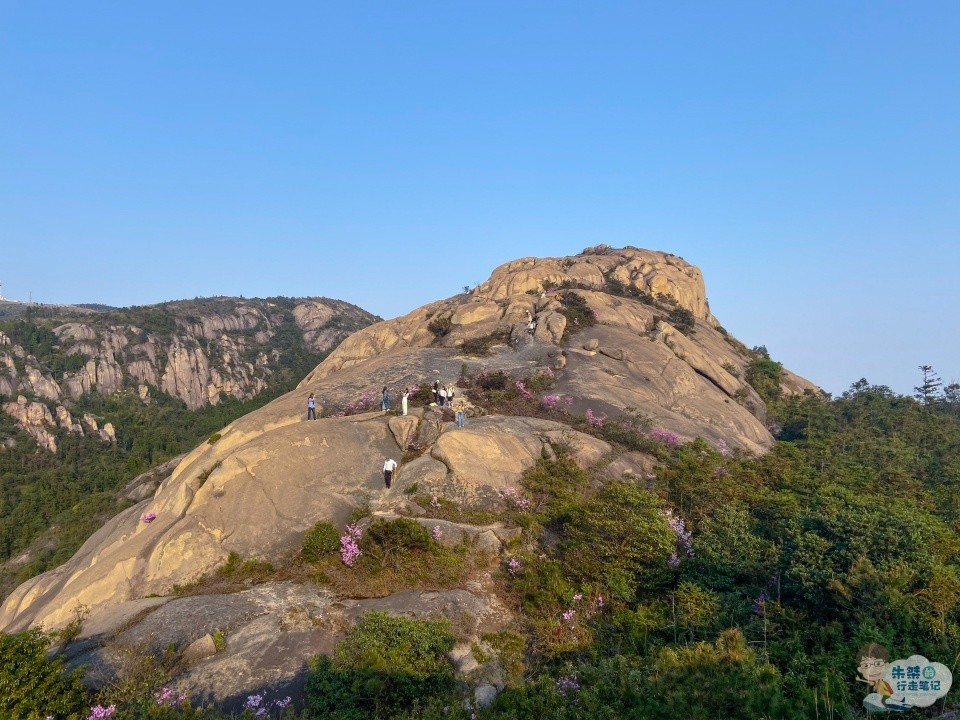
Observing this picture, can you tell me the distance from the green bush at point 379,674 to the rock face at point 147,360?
371ft

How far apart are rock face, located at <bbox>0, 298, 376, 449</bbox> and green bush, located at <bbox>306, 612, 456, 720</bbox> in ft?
371

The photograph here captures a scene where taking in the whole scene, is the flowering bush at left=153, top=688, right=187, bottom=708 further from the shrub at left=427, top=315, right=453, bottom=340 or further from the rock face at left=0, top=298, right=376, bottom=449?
the rock face at left=0, top=298, right=376, bottom=449

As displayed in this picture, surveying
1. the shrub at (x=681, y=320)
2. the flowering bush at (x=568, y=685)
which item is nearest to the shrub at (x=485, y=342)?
the shrub at (x=681, y=320)

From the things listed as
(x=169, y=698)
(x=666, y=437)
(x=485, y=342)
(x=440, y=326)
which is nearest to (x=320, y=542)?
(x=169, y=698)

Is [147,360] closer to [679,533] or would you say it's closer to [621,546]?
[621,546]

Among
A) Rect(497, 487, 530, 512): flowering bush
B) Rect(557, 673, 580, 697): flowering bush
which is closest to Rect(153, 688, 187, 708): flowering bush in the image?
Rect(557, 673, 580, 697): flowering bush

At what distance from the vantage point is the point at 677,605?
13.3m

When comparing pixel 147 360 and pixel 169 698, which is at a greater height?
pixel 147 360

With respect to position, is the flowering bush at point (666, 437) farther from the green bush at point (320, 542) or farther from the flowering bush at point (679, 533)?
the green bush at point (320, 542)

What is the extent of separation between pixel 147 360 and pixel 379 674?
14285 centimetres

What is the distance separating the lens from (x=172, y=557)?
15.9 m

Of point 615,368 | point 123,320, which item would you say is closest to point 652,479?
point 615,368

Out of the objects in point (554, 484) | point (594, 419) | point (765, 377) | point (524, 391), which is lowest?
point (554, 484)

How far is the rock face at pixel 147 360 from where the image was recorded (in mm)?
112500
